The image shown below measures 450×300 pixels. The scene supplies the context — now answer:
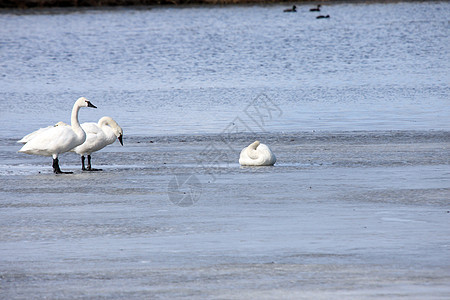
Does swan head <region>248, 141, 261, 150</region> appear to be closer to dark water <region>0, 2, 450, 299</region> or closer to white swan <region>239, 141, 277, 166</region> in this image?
white swan <region>239, 141, 277, 166</region>

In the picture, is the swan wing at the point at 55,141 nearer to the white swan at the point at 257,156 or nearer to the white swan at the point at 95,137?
the white swan at the point at 95,137

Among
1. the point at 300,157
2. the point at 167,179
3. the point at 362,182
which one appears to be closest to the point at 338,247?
the point at 362,182

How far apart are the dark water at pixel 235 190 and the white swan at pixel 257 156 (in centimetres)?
12

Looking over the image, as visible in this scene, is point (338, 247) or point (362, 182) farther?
point (362, 182)

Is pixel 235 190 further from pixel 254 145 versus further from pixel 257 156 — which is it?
pixel 254 145

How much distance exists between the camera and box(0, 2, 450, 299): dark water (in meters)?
6.05


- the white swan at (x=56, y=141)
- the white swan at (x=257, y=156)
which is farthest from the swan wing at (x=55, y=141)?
the white swan at (x=257, y=156)

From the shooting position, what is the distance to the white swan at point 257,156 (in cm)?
1106

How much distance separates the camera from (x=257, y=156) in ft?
36.4

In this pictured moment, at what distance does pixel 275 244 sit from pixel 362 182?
309 centimetres

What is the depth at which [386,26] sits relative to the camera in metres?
53.8

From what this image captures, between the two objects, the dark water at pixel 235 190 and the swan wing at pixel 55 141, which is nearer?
the dark water at pixel 235 190

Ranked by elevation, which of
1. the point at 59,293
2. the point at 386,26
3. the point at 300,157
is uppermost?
the point at 59,293

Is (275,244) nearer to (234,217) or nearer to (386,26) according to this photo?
(234,217)
